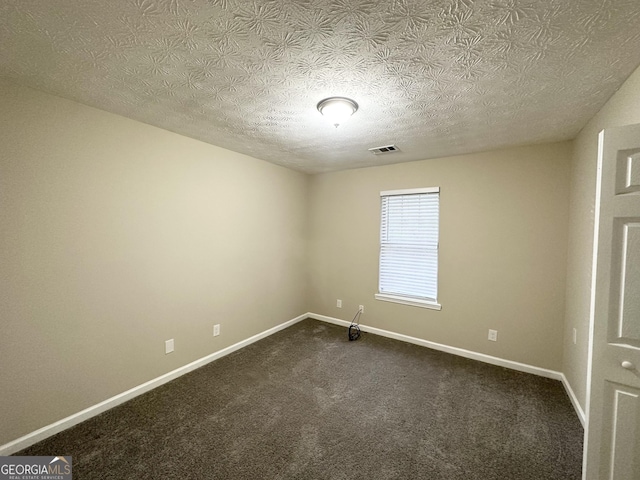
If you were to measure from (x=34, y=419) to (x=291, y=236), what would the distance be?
9.97ft

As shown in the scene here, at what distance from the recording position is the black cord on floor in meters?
3.60

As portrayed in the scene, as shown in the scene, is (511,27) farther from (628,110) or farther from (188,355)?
(188,355)

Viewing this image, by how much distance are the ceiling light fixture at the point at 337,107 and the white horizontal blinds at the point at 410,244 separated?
187 cm

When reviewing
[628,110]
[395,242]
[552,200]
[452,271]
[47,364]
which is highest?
[628,110]

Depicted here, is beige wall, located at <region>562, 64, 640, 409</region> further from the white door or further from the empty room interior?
the white door

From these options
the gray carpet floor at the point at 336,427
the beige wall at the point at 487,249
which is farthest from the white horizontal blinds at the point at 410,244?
the gray carpet floor at the point at 336,427

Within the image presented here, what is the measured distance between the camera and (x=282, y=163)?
3691 millimetres

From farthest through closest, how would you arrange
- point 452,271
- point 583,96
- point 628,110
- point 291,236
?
point 291,236 → point 452,271 → point 583,96 → point 628,110

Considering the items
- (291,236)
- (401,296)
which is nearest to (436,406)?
(401,296)

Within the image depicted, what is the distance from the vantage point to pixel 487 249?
2975 millimetres

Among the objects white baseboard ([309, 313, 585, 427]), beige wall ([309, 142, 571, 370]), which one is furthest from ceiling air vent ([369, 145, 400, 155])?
white baseboard ([309, 313, 585, 427])

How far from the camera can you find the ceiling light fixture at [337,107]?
5.94ft
